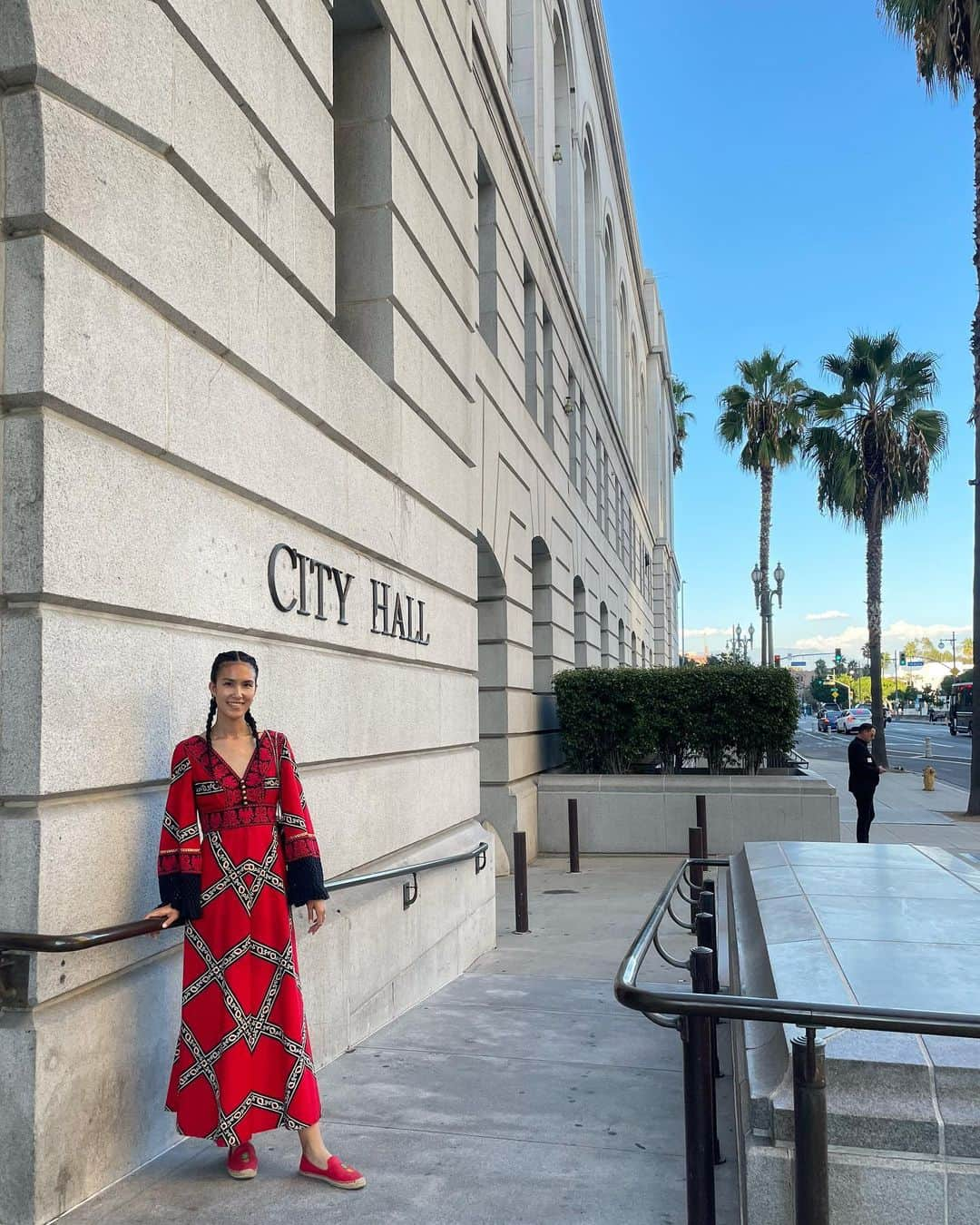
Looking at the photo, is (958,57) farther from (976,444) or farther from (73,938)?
(73,938)

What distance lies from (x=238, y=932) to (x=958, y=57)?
2129 cm

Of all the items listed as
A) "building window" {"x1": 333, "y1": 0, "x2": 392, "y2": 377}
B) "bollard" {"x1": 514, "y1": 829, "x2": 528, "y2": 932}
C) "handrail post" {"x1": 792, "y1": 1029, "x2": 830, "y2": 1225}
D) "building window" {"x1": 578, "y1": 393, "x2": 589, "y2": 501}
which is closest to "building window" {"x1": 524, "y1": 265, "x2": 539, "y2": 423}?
"building window" {"x1": 578, "y1": 393, "x2": 589, "y2": 501}

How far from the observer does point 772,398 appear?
39906mm

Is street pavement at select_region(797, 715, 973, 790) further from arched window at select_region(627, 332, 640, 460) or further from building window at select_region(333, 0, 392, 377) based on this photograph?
building window at select_region(333, 0, 392, 377)

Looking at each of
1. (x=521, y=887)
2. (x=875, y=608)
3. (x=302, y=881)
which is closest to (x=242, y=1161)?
Answer: (x=302, y=881)

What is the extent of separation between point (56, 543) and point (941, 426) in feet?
101

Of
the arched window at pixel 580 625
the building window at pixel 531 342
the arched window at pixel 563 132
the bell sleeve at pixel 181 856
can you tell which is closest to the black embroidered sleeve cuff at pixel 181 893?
the bell sleeve at pixel 181 856

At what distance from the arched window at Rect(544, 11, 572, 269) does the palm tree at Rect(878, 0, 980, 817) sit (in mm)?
6217

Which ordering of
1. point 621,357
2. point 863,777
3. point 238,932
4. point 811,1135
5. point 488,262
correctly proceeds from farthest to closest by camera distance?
point 621,357 < point 863,777 < point 488,262 < point 238,932 < point 811,1135

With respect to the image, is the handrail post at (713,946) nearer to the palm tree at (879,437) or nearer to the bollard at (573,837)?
the bollard at (573,837)

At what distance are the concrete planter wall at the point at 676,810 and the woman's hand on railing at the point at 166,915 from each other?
465 inches

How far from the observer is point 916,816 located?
20578 millimetres

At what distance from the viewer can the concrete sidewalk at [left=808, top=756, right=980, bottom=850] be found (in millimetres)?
17000

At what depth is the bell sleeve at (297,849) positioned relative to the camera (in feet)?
13.4
